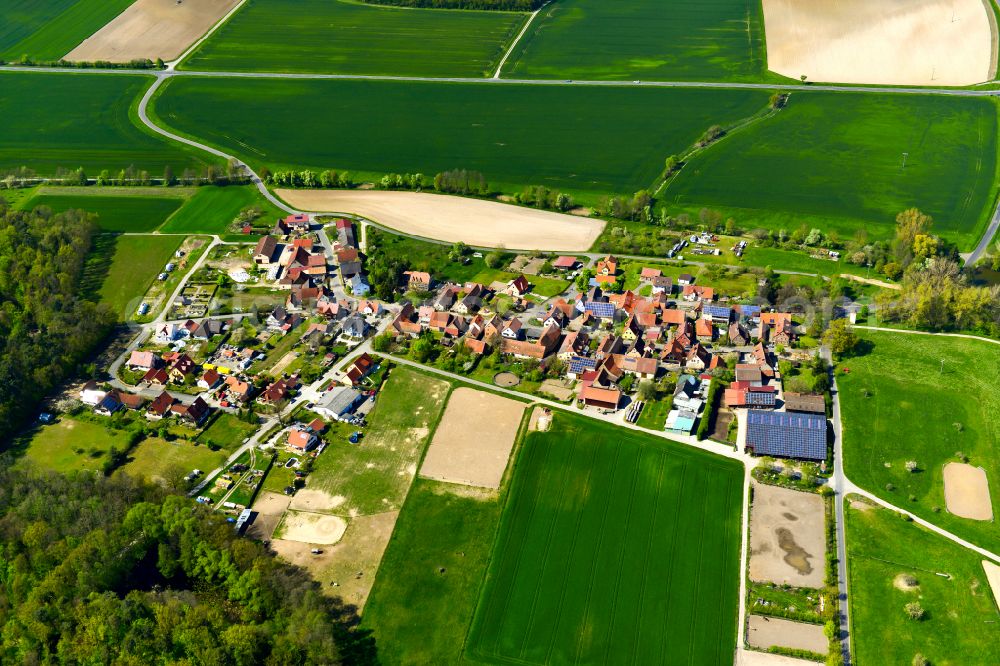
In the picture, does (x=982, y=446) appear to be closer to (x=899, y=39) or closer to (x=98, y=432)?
(x=98, y=432)

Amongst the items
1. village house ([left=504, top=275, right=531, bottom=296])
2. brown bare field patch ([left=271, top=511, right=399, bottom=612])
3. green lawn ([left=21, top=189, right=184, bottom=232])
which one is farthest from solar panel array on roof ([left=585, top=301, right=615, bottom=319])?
green lawn ([left=21, top=189, right=184, bottom=232])

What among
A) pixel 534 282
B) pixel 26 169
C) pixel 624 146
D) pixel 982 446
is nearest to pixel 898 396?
pixel 982 446

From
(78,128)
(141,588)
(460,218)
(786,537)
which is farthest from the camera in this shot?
(78,128)

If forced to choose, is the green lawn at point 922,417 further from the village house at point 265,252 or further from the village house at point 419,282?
the village house at point 265,252

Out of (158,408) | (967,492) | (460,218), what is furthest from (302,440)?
(967,492)

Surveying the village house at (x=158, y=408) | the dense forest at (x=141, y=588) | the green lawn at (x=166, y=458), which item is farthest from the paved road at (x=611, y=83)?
the dense forest at (x=141, y=588)

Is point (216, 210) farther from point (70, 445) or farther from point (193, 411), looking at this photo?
point (70, 445)
